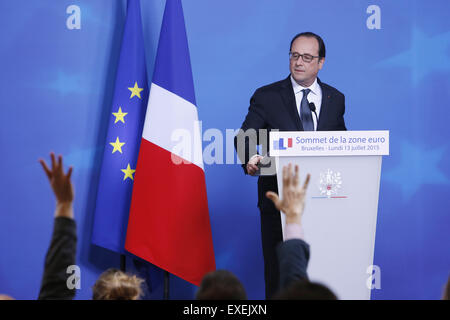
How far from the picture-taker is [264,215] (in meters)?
3.56

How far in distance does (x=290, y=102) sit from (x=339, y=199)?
35.0 inches

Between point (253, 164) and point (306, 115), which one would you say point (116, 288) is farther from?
point (306, 115)

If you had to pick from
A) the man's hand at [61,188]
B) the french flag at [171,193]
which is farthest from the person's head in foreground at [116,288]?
the french flag at [171,193]

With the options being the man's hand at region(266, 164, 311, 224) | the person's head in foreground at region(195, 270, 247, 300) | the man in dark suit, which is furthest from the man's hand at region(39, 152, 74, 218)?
the man in dark suit

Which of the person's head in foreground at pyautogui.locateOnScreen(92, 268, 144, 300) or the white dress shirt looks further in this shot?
the white dress shirt

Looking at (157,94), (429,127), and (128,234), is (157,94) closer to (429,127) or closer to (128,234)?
(128,234)

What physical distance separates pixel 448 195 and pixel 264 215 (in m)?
1.87

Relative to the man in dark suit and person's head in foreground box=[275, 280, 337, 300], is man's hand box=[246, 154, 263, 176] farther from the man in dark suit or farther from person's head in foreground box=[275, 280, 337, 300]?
person's head in foreground box=[275, 280, 337, 300]

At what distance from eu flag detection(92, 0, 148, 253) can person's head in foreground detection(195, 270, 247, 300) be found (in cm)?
253

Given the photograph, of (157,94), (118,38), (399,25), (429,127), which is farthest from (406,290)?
(118,38)

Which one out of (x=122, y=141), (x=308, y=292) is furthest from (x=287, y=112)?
(x=308, y=292)

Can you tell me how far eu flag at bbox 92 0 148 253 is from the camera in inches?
162
